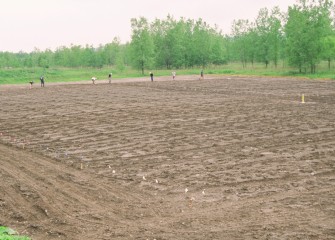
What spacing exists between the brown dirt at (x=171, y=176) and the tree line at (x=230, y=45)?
1677 inches

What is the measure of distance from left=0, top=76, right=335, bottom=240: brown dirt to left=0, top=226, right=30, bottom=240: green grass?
0.97ft

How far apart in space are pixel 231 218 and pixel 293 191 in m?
2.36

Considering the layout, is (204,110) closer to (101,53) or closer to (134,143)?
(134,143)

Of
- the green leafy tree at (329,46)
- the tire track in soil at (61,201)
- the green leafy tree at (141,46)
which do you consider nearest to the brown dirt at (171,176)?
the tire track in soil at (61,201)

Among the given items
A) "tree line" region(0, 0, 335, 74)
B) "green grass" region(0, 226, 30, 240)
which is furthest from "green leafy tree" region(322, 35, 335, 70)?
"green grass" region(0, 226, 30, 240)

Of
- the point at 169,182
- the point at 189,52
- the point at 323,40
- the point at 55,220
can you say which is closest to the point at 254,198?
the point at 169,182

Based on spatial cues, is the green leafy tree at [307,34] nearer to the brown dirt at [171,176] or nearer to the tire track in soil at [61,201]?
the brown dirt at [171,176]

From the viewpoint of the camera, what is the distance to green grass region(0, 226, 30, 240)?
675 cm

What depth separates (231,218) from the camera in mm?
8352

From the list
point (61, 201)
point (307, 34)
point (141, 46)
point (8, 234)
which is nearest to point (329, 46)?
point (307, 34)

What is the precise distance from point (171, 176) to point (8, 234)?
5126 mm

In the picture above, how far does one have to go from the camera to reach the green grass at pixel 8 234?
22.2 ft

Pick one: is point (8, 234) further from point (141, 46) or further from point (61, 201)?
point (141, 46)

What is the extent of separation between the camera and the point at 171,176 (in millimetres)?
11500
